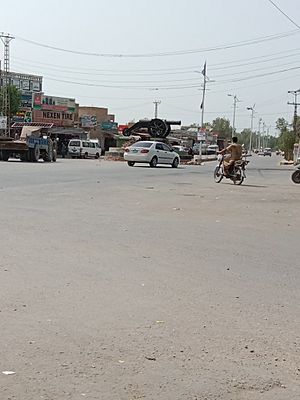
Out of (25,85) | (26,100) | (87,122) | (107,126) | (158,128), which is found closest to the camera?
(158,128)

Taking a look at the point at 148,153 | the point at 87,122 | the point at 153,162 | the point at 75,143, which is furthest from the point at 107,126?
the point at 148,153

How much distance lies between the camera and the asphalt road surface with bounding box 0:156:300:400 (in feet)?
13.9

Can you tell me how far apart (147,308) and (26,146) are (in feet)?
112

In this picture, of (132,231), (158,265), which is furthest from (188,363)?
(132,231)

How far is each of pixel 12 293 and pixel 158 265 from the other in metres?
2.21

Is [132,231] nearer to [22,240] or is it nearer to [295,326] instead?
[22,240]

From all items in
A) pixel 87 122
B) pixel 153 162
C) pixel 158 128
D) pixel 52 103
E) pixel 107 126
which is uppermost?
pixel 52 103

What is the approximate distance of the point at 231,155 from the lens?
23.2 m

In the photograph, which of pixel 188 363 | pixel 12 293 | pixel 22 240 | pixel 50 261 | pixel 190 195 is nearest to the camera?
pixel 188 363

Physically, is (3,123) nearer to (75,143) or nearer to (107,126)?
(75,143)

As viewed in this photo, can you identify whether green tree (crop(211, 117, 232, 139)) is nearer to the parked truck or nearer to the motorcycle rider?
the parked truck

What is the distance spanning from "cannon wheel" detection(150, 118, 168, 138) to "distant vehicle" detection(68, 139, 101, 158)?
8670 mm

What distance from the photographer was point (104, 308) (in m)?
5.91

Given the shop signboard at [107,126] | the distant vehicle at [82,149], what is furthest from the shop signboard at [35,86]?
the distant vehicle at [82,149]
